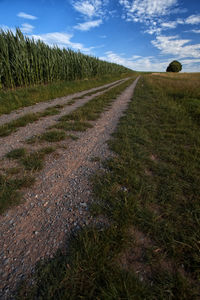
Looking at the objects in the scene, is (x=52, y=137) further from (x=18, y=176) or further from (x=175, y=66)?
(x=175, y=66)

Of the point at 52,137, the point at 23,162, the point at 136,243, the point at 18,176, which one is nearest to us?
the point at 136,243

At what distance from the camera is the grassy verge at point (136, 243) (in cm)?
103

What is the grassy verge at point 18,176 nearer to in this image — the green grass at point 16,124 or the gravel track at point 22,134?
the gravel track at point 22,134

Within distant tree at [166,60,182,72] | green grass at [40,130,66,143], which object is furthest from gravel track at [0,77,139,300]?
distant tree at [166,60,182,72]

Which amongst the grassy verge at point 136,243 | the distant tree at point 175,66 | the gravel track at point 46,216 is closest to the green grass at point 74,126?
the gravel track at point 46,216

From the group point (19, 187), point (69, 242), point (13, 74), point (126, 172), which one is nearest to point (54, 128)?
point (19, 187)

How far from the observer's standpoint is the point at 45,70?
12570mm

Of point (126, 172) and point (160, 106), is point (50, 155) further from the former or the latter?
point (160, 106)

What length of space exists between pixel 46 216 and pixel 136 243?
104cm

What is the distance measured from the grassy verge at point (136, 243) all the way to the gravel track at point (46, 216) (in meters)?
0.13

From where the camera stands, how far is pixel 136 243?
1.36 metres

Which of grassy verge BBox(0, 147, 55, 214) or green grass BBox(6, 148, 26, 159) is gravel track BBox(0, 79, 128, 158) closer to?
green grass BBox(6, 148, 26, 159)

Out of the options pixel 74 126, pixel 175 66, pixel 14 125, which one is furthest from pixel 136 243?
pixel 175 66

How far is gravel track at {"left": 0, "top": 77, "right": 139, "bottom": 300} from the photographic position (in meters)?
1.21
